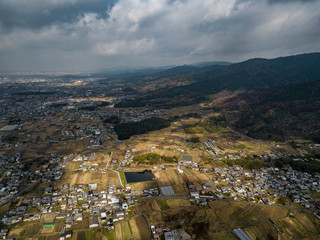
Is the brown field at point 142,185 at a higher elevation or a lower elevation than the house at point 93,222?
lower

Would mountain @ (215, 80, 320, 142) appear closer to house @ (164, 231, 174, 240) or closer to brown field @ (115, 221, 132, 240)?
house @ (164, 231, 174, 240)

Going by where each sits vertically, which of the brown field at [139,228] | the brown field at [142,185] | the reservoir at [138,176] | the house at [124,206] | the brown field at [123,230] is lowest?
the reservoir at [138,176]

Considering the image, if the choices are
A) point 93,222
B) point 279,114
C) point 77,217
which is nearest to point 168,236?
point 93,222

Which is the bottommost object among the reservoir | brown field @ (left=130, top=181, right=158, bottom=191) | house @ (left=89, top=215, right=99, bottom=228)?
the reservoir

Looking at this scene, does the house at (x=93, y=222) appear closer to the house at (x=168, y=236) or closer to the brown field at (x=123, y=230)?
the brown field at (x=123, y=230)

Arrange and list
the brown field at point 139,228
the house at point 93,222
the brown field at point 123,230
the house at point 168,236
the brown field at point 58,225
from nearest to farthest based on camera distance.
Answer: the house at point 168,236 < the brown field at point 123,230 < the brown field at point 139,228 < the brown field at point 58,225 < the house at point 93,222

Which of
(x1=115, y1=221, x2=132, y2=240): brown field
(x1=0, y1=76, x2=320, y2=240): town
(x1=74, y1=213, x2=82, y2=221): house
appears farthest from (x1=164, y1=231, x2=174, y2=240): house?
(x1=74, y1=213, x2=82, y2=221): house

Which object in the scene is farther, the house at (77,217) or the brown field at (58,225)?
the house at (77,217)

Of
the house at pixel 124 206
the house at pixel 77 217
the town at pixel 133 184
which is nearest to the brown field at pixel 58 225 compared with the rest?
the town at pixel 133 184

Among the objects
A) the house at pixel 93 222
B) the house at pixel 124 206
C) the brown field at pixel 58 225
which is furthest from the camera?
the house at pixel 124 206
